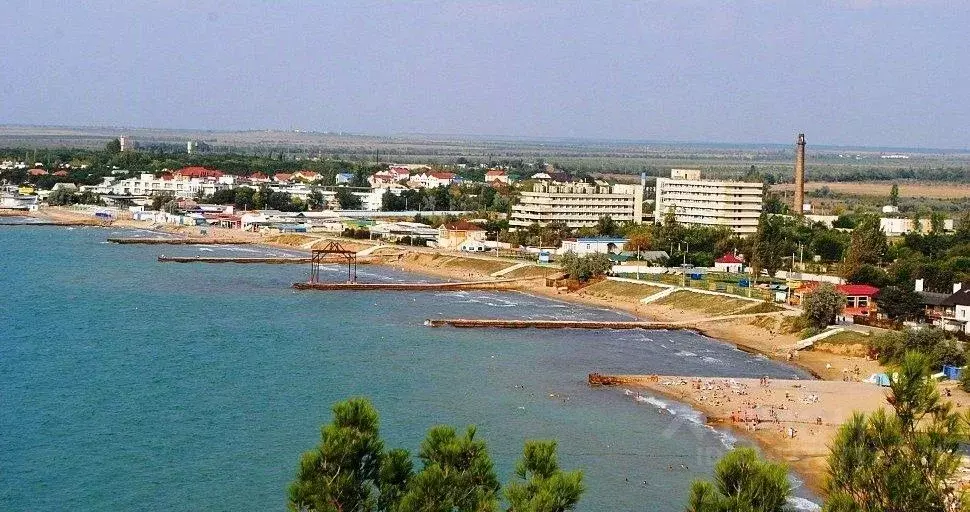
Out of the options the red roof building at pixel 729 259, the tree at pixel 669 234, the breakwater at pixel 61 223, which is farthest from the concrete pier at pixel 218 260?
the breakwater at pixel 61 223

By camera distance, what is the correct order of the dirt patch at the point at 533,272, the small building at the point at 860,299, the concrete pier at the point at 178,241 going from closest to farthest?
the small building at the point at 860,299, the dirt patch at the point at 533,272, the concrete pier at the point at 178,241

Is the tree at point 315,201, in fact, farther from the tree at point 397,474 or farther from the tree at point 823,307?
the tree at point 397,474

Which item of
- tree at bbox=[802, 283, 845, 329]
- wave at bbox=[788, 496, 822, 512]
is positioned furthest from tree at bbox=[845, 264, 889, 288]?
wave at bbox=[788, 496, 822, 512]

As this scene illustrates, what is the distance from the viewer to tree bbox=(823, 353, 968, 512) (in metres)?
8.59

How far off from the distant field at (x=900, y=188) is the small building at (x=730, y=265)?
4251 cm

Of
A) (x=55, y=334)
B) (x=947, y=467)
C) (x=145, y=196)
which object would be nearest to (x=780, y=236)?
(x=55, y=334)

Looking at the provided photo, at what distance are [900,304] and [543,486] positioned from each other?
18524 millimetres

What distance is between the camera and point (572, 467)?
15430 mm

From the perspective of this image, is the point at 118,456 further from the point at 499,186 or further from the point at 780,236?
the point at 499,186

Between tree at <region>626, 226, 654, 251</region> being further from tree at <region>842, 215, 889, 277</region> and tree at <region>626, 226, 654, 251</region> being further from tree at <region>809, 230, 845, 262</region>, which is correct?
tree at <region>842, 215, 889, 277</region>

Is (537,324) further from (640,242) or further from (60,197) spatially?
(60,197)

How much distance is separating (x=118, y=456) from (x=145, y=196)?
2235 inches

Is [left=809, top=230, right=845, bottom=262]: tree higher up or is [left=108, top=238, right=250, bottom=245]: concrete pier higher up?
[left=809, top=230, right=845, bottom=262]: tree

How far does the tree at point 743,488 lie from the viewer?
8695 mm
